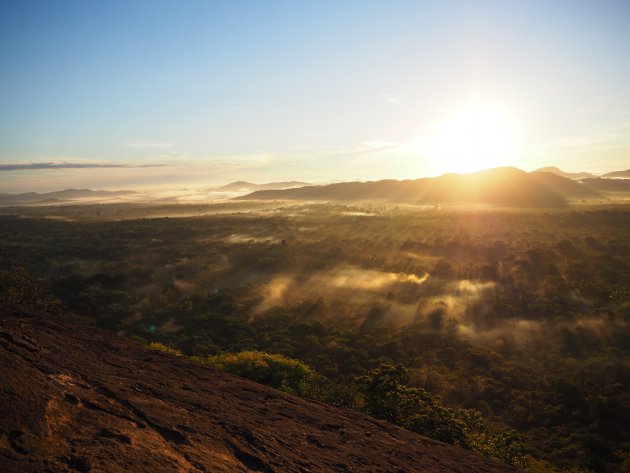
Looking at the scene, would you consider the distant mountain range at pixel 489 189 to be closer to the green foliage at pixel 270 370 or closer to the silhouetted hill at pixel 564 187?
the silhouetted hill at pixel 564 187

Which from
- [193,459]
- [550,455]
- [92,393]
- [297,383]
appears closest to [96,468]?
[193,459]

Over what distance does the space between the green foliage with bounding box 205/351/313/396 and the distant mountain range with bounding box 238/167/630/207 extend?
4135 inches

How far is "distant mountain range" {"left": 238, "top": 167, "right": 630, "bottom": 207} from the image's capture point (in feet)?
371

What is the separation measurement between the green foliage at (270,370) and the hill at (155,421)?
120 inches

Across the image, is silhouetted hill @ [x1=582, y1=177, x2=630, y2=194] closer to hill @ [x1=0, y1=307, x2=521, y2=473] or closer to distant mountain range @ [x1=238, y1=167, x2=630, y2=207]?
distant mountain range @ [x1=238, y1=167, x2=630, y2=207]

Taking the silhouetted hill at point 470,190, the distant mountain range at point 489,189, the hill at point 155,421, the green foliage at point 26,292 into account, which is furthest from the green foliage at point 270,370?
the silhouetted hill at point 470,190

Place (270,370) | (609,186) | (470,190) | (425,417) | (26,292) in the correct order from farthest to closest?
(609,186) < (470,190) < (26,292) < (270,370) < (425,417)

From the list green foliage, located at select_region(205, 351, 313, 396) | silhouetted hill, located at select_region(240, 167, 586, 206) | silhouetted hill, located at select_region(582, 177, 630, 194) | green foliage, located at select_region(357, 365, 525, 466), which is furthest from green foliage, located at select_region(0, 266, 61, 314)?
silhouetted hill, located at select_region(582, 177, 630, 194)

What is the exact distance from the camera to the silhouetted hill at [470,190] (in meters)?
112

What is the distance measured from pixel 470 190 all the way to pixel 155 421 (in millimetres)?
133874

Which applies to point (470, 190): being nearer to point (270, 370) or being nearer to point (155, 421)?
point (270, 370)

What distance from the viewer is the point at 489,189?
123 metres

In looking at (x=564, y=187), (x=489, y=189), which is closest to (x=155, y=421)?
(x=489, y=189)

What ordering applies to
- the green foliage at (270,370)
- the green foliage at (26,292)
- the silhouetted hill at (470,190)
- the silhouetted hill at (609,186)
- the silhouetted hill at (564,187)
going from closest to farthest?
the green foliage at (270,370) < the green foliage at (26,292) < the silhouetted hill at (470,190) < the silhouetted hill at (564,187) < the silhouetted hill at (609,186)
